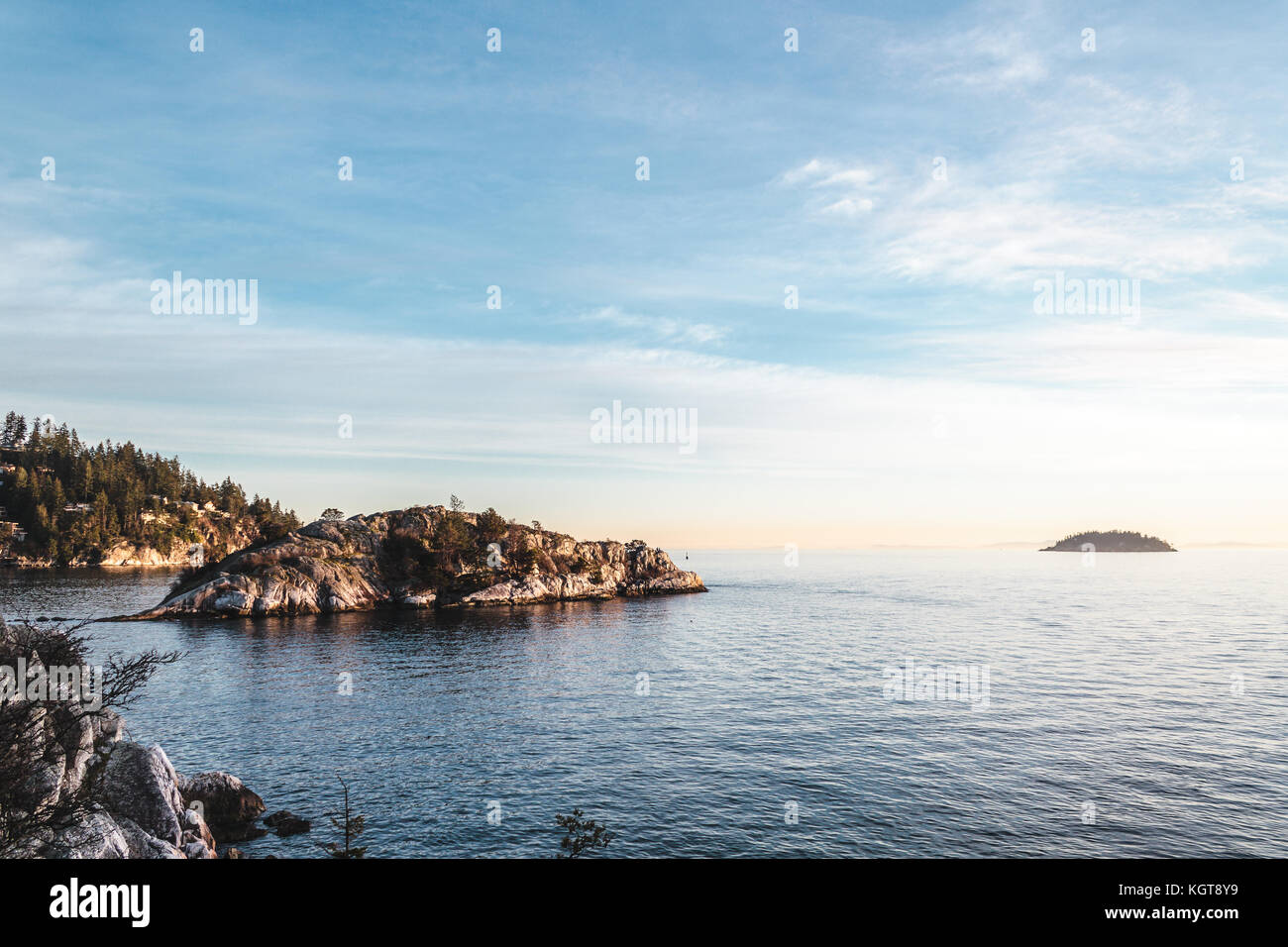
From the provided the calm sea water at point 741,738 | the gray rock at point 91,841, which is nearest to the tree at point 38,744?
the gray rock at point 91,841

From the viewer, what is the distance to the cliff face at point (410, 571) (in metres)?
131

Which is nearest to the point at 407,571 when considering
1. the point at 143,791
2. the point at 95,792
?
the point at 143,791

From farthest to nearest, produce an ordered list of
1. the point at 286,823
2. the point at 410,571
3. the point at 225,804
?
the point at 410,571 → the point at 225,804 → the point at 286,823

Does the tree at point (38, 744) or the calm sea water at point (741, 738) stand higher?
the tree at point (38, 744)

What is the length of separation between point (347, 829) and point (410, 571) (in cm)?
13965

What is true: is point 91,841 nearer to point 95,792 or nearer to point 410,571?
point 95,792

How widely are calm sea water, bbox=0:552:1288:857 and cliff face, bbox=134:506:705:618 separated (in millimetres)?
18804

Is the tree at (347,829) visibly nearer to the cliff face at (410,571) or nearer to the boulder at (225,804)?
the boulder at (225,804)

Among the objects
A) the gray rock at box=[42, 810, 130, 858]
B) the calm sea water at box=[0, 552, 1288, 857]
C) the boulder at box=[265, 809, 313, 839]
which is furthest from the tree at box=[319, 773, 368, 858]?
the gray rock at box=[42, 810, 130, 858]

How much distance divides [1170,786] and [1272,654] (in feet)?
221

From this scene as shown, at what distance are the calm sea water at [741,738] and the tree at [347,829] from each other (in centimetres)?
95

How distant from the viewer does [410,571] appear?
158 m
